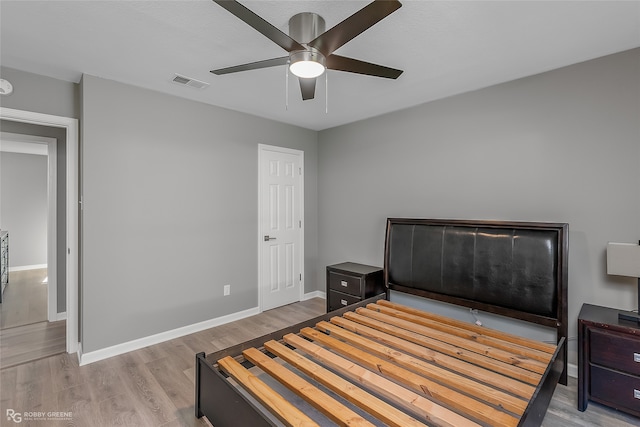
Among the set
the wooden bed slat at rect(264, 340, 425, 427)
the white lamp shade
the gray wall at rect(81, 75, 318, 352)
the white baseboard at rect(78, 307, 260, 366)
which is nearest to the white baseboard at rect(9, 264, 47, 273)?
the white baseboard at rect(78, 307, 260, 366)

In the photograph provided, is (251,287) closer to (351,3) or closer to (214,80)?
(214,80)

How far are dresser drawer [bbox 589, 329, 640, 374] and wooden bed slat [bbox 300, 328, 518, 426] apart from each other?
3.66 feet

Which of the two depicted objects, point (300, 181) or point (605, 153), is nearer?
point (605, 153)

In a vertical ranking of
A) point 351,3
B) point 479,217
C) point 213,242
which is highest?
point 351,3

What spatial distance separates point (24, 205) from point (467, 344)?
889 centimetres

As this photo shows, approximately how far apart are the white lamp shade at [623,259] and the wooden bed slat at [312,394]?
204 cm

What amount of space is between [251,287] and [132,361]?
4.84ft

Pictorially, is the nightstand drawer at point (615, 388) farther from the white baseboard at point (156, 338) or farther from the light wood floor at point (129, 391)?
the white baseboard at point (156, 338)

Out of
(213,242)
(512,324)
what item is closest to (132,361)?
(213,242)

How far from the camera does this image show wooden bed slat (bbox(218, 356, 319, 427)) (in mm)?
1413

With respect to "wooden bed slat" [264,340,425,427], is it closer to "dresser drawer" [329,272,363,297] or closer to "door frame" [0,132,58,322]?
"dresser drawer" [329,272,363,297]

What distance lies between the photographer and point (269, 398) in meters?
1.57

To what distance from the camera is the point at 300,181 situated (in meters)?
4.47

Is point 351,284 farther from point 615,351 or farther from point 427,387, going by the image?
point 615,351
